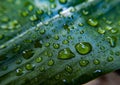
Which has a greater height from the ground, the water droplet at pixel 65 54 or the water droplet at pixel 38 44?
the water droplet at pixel 38 44

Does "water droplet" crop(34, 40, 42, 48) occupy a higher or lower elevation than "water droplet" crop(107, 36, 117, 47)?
higher

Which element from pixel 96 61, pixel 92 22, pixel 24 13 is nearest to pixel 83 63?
pixel 96 61

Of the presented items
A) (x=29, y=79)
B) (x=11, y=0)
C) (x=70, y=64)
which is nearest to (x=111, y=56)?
(x=70, y=64)

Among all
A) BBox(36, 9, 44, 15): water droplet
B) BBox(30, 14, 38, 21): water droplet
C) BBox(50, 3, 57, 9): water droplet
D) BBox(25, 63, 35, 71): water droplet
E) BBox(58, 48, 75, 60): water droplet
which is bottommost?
BBox(25, 63, 35, 71): water droplet

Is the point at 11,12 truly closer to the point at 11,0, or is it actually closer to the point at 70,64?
the point at 11,0

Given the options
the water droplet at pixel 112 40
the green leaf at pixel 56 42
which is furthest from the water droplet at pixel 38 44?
the water droplet at pixel 112 40

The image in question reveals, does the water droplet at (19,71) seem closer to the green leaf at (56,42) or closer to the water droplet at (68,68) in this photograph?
the green leaf at (56,42)

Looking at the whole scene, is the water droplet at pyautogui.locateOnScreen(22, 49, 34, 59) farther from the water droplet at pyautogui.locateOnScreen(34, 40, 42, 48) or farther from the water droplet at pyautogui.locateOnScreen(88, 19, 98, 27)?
the water droplet at pyautogui.locateOnScreen(88, 19, 98, 27)

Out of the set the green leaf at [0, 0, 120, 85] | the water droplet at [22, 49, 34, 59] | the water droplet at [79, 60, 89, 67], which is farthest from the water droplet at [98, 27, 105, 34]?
the water droplet at [22, 49, 34, 59]
